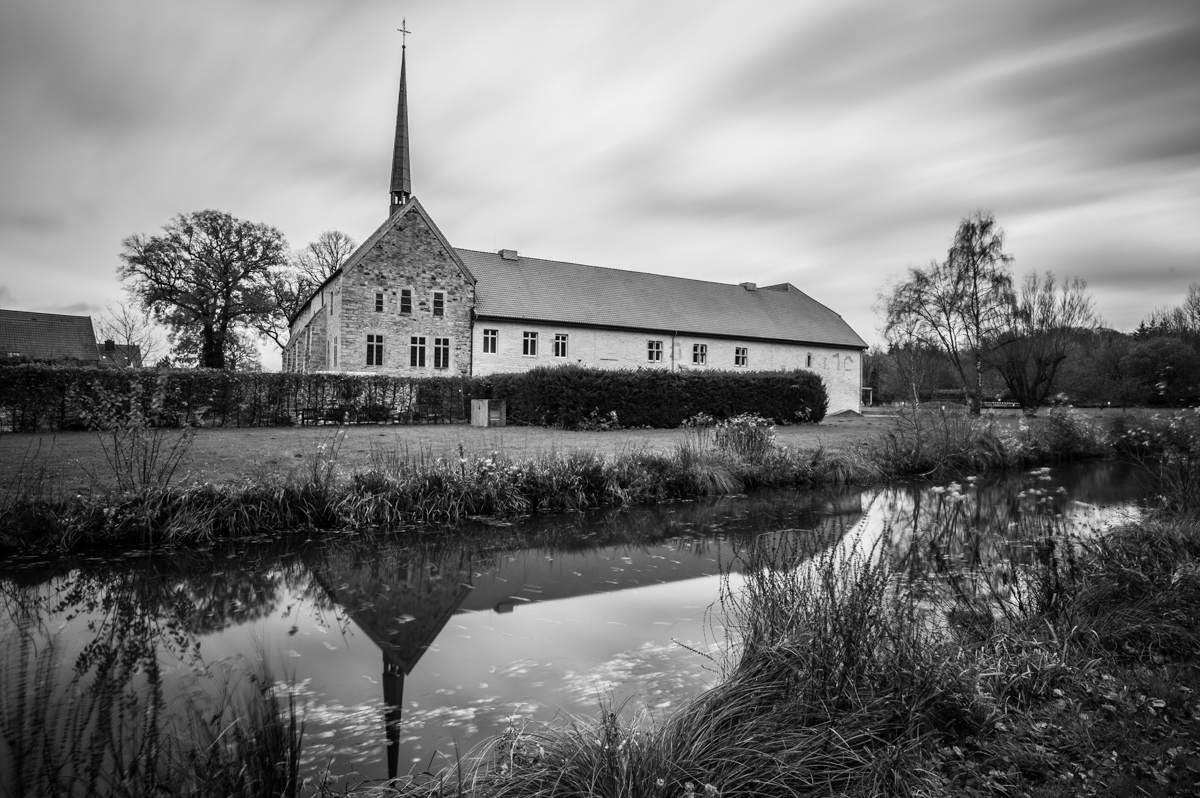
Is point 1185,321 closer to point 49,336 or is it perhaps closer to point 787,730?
point 787,730

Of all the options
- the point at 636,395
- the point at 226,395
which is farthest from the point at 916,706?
the point at 226,395

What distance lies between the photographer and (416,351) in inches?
1132

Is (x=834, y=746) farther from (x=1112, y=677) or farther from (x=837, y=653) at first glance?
(x=1112, y=677)

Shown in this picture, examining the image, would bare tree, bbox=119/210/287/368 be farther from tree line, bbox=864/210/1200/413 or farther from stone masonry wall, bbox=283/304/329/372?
tree line, bbox=864/210/1200/413

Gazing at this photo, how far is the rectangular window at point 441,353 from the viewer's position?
29094 mm

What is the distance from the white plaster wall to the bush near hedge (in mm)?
2934

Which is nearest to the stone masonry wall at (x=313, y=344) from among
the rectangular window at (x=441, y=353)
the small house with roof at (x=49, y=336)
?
the rectangular window at (x=441, y=353)

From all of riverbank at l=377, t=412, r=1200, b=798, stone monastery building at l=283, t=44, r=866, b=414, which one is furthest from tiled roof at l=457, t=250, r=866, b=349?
riverbank at l=377, t=412, r=1200, b=798

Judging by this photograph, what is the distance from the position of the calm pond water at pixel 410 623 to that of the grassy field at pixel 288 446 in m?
2.24

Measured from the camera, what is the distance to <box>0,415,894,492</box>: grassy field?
30.1 feet

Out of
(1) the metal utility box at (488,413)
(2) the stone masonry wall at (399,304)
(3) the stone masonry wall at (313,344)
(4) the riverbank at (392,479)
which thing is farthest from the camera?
(3) the stone masonry wall at (313,344)

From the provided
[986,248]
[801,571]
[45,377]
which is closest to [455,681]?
[801,571]

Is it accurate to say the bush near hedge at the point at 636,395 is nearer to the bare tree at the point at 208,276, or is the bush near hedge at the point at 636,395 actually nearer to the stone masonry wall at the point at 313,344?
the stone masonry wall at the point at 313,344

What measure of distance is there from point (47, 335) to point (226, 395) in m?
36.8
